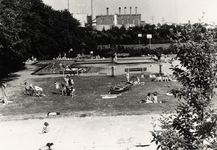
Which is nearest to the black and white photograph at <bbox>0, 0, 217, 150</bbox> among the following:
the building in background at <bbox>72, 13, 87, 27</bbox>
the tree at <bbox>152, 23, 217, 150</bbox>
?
the tree at <bbox>152, 23, 217, 150</bbox>

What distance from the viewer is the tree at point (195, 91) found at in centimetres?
699

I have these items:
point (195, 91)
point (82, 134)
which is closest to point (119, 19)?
point (82, 134)

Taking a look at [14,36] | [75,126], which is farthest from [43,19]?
[75,126]

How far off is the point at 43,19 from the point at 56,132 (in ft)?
126

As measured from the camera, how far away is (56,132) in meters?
15.3

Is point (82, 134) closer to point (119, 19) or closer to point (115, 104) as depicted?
point (115, 104)

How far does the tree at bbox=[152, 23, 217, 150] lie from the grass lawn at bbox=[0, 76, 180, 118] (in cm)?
1113

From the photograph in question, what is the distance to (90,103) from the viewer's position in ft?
70.7

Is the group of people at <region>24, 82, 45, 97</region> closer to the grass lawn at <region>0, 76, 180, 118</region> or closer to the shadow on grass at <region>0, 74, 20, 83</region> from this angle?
the grass lawn at <region>0, 76, 180, 118</region>

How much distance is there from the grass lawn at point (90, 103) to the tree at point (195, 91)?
1113 centimetres

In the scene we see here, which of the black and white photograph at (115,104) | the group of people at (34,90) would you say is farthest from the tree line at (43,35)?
the group of people at (34,90)

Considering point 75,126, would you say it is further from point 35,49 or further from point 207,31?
point 35,49

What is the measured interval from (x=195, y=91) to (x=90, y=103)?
14934 millimetres

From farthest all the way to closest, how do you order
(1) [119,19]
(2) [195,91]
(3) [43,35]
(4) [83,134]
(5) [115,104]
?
(1) [119,19] < (3) [43,35] < (5) [115,104] < (4) [83,134] < (2) [195,91]
